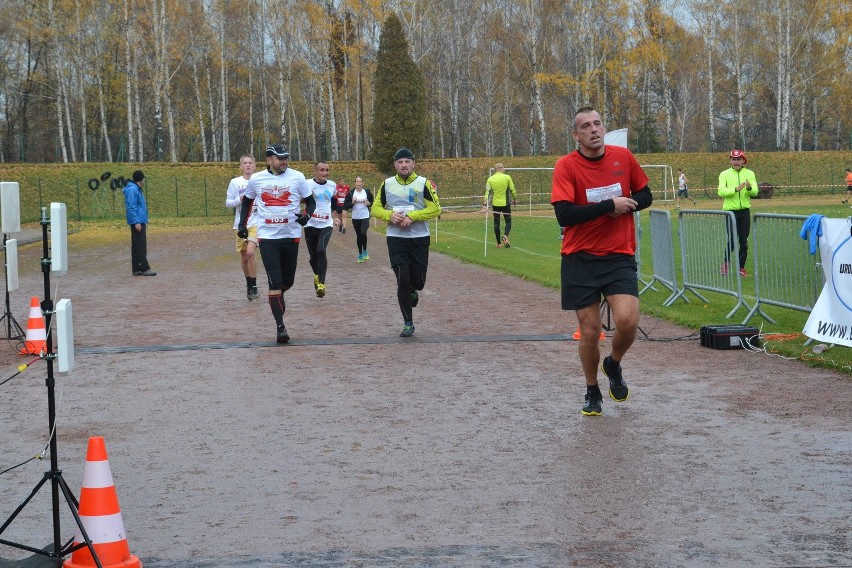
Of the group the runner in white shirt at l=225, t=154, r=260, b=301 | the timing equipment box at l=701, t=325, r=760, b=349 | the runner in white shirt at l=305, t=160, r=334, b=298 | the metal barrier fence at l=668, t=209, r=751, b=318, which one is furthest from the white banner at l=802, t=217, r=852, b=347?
the runner in white shirt at l=225, t=154, r=260, b=301

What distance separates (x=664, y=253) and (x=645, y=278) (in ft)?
8.61

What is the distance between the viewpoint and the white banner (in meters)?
10.6

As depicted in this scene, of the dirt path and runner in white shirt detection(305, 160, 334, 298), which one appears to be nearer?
the dirt path

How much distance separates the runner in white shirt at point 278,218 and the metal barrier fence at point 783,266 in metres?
4.89

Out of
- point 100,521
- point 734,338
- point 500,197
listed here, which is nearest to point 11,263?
point 100,521

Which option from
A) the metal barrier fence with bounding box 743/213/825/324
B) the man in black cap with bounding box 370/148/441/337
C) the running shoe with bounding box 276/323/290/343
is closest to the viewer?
the metal barrier fence with bounding box 743/213/825/324

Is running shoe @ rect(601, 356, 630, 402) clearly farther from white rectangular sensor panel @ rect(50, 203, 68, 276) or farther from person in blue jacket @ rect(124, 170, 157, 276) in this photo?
person in blue jacket @ rect(124, 170, 157, 276)

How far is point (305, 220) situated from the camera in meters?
12.8

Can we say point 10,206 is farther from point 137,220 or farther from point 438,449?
point 137,220

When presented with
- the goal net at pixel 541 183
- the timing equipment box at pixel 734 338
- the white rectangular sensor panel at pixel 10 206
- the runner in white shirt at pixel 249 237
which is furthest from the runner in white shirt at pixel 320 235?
the goal net at pixel 541 183

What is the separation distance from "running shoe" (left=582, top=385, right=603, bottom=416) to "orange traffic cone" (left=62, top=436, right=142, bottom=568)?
397 centimetres

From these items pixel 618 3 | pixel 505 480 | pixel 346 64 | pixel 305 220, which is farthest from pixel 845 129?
pixel 505 480

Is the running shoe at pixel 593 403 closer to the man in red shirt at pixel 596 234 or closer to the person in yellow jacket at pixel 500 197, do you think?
the man in red shirt at pixel 596 234

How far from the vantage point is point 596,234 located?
7.94m
